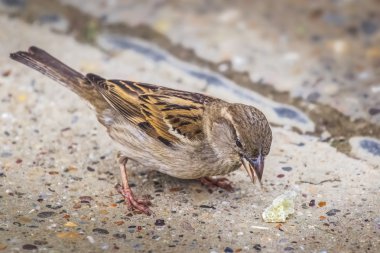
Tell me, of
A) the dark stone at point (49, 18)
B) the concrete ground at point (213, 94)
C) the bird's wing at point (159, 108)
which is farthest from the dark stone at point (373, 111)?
the dark stone at point (49, 18)

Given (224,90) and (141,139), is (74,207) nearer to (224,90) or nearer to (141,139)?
(141,139)

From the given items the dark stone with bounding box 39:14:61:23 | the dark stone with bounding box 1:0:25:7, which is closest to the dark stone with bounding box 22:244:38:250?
the dark stone with bounding box 39:14:61:23

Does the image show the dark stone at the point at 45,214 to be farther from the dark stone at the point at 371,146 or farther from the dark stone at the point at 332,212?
the dark stone at the point at 371,146

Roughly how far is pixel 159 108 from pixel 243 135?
2.21 ft

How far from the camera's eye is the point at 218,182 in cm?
→ 492

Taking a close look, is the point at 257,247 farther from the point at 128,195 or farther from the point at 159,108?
the point at 159,108

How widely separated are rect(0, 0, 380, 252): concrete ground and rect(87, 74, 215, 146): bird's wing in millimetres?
431

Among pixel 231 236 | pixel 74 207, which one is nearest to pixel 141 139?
pixel 74 207

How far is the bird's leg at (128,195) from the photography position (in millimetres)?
4555

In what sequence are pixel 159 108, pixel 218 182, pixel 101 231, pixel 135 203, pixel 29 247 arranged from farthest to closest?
pixel 218 182
pixel 159 108
pixel 135 203
pixel 101 231
pixel 29 247

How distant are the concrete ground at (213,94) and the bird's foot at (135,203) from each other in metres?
0.05

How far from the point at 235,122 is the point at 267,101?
58.4 inches

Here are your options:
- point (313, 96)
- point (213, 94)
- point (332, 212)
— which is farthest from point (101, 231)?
point (313, 96)

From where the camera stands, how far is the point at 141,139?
15.6ft
